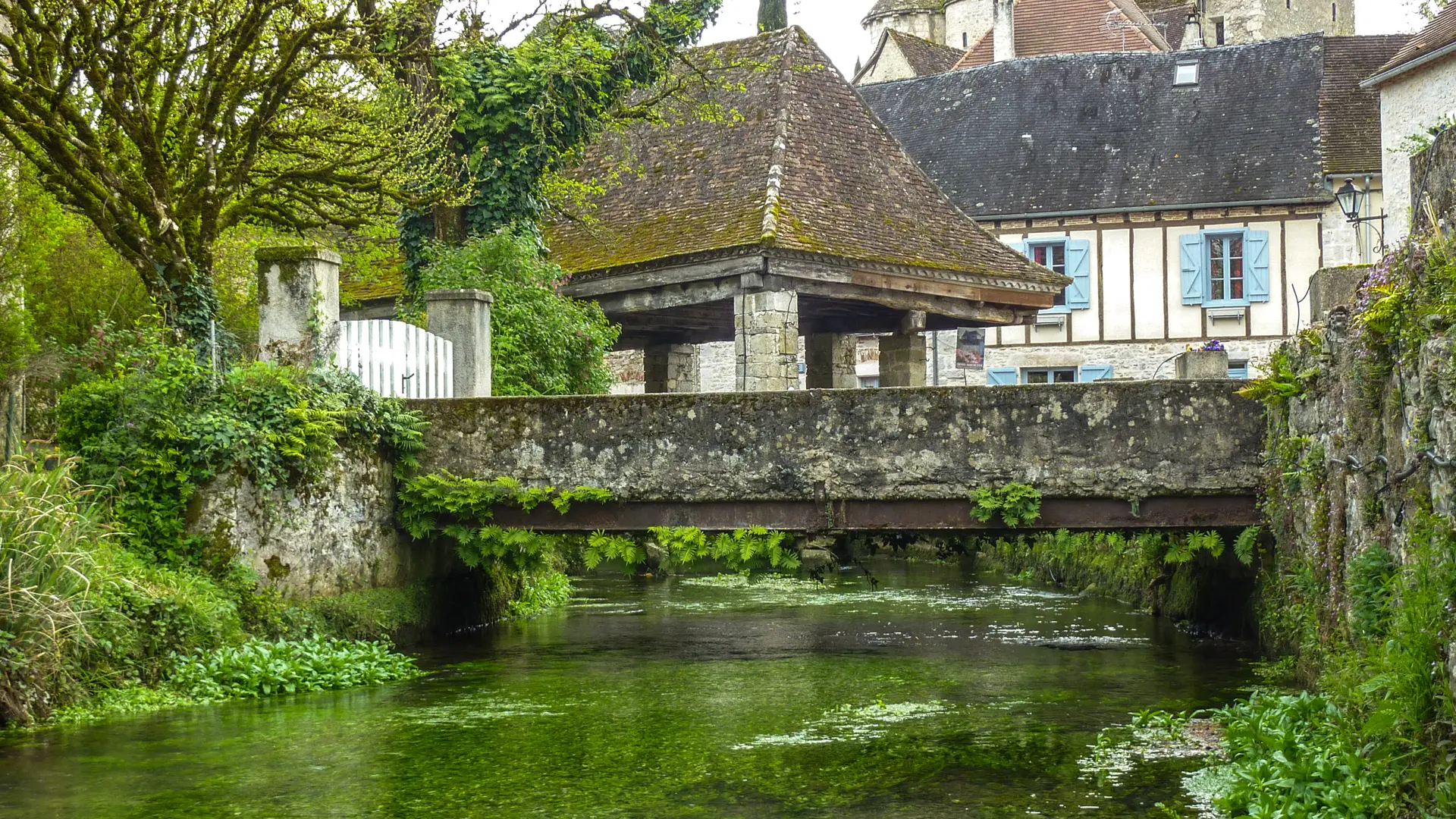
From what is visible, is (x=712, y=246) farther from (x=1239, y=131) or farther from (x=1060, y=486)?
(x=1239, y=131)

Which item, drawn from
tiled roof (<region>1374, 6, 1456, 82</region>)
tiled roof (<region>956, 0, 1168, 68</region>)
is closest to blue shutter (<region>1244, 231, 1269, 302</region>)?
tiled roof (<region>1374, 6, 1456, 82</region>)

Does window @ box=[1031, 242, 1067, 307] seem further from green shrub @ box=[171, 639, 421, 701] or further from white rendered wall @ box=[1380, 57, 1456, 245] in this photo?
green shrub @ box=[171, 639, 421, 701]

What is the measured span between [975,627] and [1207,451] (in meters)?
3.01

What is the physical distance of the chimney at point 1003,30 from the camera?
114 ft

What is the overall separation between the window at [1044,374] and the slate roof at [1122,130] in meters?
2.69

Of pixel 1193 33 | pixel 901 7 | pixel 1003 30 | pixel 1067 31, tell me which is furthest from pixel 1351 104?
pixel 901 7

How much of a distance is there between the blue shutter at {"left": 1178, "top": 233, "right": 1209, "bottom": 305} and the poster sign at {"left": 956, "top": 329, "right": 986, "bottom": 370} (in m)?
3.44

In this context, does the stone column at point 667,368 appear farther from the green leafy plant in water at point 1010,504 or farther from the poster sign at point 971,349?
the green leafy plant in water at point 1010,504

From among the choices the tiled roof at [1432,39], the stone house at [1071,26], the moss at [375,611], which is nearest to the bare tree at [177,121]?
Result: the moss at [375,611]

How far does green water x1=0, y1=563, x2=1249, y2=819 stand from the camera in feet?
19.7

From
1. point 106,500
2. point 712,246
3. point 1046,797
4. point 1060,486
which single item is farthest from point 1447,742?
point 712,246

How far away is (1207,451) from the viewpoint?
9.92m

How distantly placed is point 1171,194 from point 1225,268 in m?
1.53

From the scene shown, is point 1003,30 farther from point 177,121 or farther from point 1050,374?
point 177,121
